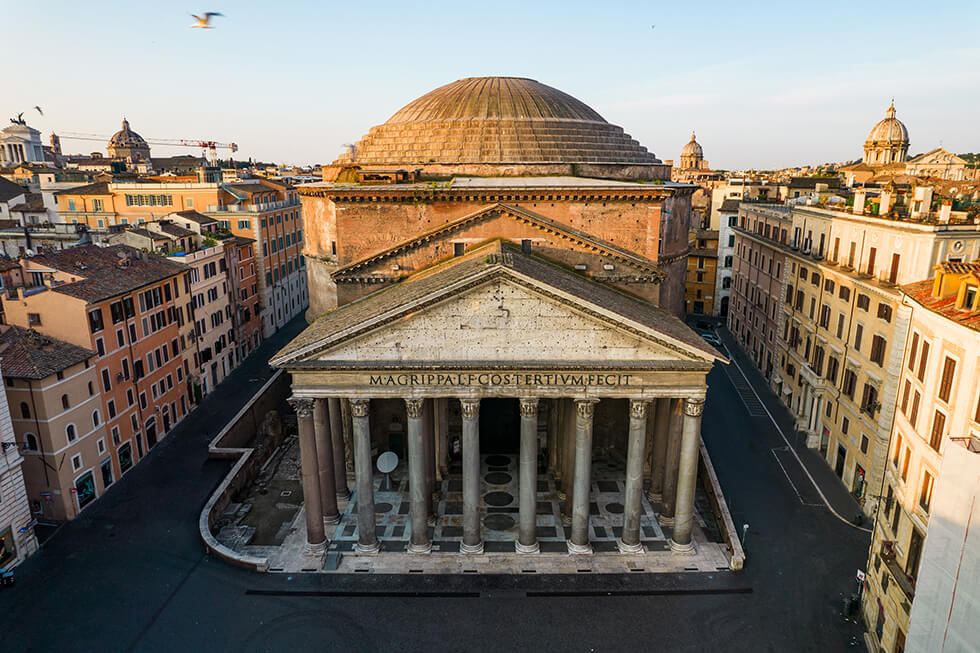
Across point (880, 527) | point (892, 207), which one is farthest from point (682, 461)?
point (892, 207)

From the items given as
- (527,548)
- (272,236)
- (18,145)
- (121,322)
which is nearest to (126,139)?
(18,145)

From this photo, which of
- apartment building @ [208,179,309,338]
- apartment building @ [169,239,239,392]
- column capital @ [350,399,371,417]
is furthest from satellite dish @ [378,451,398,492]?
apartment building @ [208,179,309,338]

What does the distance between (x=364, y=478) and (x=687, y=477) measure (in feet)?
51.7

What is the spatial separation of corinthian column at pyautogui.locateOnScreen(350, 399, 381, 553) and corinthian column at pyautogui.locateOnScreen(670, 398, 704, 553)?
15.0 m

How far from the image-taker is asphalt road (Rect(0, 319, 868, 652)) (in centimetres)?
2545

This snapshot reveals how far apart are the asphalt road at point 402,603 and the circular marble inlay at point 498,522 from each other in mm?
4050

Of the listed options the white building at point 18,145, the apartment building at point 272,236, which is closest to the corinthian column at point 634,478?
the apartment building at point 272,236

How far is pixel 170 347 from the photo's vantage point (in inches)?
1797

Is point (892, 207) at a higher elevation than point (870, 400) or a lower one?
higher

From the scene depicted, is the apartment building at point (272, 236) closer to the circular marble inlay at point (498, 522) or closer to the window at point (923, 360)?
the circular marble inlay at point (498, 522)

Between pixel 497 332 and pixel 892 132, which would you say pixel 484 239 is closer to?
pixel 497 332

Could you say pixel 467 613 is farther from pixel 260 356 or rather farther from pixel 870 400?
pixel 260 356

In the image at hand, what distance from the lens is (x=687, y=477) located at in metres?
29.5

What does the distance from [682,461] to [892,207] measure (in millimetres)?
23212
